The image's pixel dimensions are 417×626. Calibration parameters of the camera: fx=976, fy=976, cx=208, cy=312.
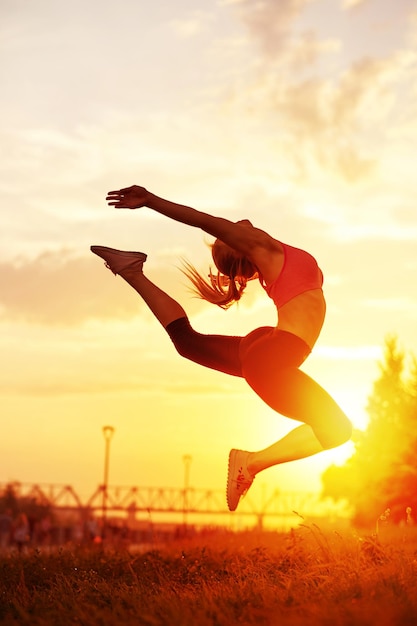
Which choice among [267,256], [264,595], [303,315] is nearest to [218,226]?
[267,256]

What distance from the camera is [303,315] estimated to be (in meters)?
6.77

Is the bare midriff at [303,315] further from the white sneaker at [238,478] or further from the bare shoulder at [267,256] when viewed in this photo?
the white sneaker at [238,478]

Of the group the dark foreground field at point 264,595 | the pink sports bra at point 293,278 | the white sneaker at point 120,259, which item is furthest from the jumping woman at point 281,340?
the dark foreground field at point 264,595

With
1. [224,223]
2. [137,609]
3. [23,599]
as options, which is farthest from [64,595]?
[224,223]

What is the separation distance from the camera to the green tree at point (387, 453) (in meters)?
33.2

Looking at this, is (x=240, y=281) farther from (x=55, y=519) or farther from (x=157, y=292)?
(x=55, y=519)

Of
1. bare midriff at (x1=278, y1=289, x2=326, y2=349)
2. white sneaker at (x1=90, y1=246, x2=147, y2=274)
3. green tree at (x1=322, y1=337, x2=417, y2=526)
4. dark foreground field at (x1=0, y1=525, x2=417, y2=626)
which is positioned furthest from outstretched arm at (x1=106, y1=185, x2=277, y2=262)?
green tree at (x1=322, y1=337, x2=417, y2=526)

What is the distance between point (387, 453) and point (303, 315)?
29.6 meters

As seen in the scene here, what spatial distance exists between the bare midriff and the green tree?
24575mm

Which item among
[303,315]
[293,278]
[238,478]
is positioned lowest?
[238,478]

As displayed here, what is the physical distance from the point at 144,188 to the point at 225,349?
1.35 m

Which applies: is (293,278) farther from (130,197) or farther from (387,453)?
(387,453)

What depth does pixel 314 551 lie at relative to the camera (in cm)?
905

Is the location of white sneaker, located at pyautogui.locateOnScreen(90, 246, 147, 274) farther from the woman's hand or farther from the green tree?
the green tree
